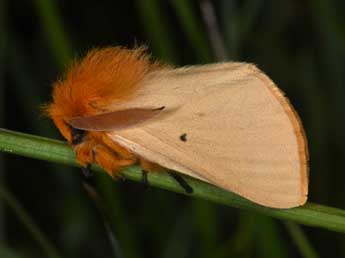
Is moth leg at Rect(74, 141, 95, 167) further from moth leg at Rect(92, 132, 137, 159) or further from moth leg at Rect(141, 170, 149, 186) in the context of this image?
moth leg at Rect(141, 170, 149, 186)

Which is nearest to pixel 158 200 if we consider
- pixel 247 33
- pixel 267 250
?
pixel 267 250

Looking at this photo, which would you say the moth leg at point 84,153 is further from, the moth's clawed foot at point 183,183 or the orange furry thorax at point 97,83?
the moth's clawed foot at point 183,183

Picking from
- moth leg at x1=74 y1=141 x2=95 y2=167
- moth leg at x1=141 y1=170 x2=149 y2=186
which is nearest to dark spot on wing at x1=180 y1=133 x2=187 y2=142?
moth leg at x1=141 y1=170 x2=149 y2=186

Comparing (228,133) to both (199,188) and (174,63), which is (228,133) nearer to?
(199,188)

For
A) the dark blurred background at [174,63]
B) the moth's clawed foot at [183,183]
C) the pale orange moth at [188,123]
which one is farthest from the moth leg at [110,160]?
the dark blurred background at [174,63]

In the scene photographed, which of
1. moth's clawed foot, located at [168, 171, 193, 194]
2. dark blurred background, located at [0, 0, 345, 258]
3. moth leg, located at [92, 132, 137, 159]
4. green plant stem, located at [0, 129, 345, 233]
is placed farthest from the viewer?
dark blurred background, located at [0, 0, 345, 258]

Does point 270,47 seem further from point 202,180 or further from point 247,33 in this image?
point 202,180

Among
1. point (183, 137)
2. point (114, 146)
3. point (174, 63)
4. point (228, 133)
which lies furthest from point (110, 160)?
point (174, 63)
